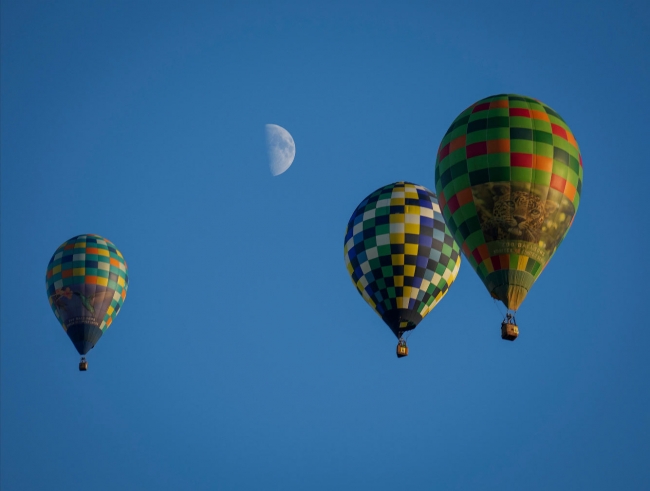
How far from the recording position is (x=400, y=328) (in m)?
30.1

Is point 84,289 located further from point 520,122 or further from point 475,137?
point 520,122

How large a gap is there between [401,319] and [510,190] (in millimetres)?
6263

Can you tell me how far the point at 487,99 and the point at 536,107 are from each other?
1.17 metres

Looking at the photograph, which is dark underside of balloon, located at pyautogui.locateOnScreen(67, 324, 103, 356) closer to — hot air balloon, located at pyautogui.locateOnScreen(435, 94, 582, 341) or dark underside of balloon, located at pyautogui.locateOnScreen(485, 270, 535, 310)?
hot air balloon, located at pyautogui.locateOnScreen(435, 94, 582, 341)

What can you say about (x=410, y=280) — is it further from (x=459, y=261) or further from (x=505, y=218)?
(x=505, y=218)

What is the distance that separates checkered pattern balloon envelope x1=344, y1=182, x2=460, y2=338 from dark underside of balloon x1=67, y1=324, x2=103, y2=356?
8140 millimetres

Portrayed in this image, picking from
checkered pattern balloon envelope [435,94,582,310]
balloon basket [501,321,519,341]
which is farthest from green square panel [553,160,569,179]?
balloon basket [501,321,519,341]

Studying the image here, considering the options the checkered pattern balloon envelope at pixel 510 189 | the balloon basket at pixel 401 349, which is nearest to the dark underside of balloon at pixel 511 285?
the checkered pattern balloon envelope at pixel 510 189

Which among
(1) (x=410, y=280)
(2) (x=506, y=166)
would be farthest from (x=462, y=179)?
(1) (x=410, y=280)

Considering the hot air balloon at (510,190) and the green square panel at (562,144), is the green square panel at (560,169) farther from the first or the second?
the green square panel at (562,144)

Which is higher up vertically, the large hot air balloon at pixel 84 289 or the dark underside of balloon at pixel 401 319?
the large hot air balloon at pixel 84 289

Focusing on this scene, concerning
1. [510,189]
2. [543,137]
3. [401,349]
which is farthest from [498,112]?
[401,349]

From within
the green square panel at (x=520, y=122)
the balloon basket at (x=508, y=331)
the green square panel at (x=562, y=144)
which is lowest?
the balloon basket at (x=508, y=331)

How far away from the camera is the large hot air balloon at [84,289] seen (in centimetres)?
3434
